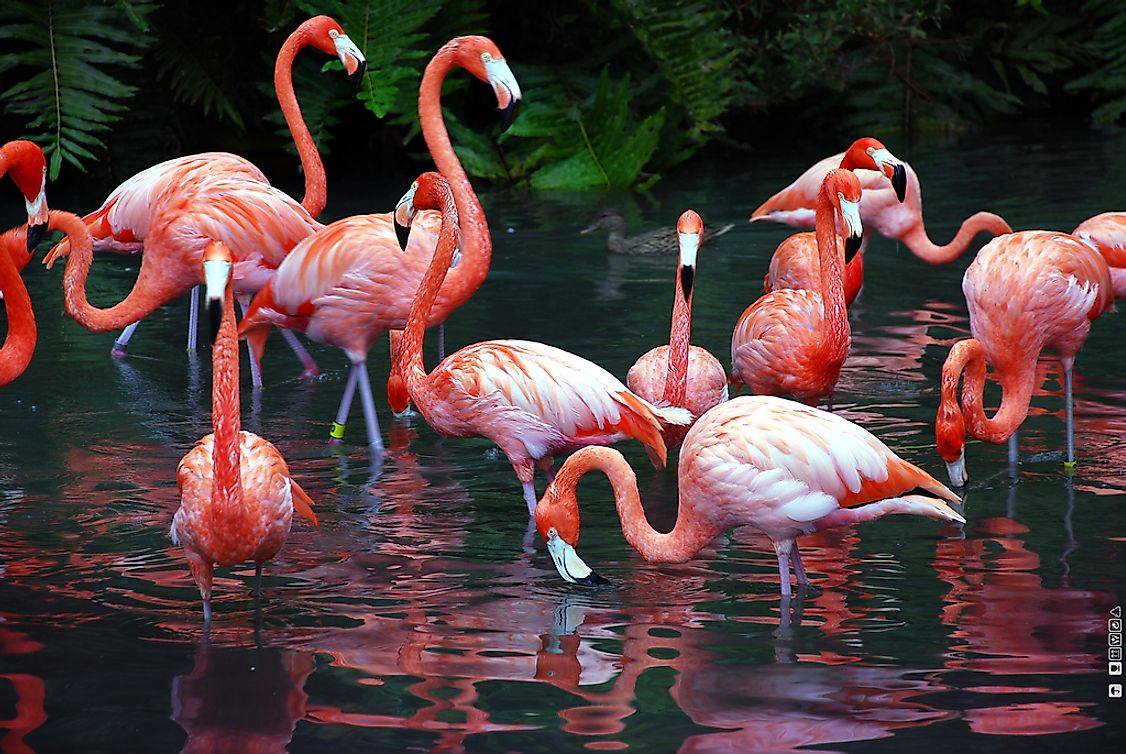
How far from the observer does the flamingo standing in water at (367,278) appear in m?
5.14

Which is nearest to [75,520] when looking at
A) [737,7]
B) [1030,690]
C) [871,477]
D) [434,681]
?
[434,681]

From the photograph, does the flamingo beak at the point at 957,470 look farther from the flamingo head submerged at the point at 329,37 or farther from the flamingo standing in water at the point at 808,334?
the flamingo head submerged at the point at 329,37

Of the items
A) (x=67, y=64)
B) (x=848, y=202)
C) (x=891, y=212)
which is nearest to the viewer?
(x=848, y=202)

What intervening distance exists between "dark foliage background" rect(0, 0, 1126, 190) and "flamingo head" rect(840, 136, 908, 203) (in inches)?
166

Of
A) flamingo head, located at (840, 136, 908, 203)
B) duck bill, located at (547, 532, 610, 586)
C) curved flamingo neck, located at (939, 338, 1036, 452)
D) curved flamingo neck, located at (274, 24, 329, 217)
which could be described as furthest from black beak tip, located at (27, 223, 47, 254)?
curved flamingo neck, located at (939, 338, 1036, 452)

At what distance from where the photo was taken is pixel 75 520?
4.36m

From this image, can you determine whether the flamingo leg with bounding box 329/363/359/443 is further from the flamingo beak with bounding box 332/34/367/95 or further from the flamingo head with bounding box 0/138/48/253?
the flamingo beak with bounding box 332/34/367/95

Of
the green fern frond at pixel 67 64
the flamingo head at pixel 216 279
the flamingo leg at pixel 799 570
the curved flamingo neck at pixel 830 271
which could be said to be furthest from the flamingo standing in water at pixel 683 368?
the green fern frond at pixel 67 64

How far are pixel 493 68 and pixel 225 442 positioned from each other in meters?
2.26

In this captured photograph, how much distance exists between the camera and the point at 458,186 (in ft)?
17.7

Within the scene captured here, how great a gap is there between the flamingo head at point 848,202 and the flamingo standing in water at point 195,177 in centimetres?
222

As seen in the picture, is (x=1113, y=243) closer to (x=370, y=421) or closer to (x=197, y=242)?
(x=370, y=421)

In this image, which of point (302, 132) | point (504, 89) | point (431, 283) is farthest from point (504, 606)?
point (302, 132)

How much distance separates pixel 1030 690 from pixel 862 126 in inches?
386
